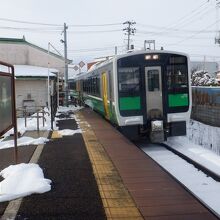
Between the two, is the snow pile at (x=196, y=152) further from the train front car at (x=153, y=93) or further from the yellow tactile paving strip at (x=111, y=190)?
the yellow tactile paving strip at (x=111, y=190)

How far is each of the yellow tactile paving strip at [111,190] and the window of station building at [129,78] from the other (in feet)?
11.8

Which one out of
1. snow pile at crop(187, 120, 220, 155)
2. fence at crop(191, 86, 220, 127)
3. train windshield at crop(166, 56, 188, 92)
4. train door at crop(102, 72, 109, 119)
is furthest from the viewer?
fence at crop(191, 86, 220, 127)

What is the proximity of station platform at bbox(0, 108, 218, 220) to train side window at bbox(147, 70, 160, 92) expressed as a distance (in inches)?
141

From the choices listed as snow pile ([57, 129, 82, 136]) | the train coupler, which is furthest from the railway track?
snow pile ([57, 129, 82, 136])

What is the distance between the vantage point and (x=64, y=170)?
877 centimetres

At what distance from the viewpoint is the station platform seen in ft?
19.6

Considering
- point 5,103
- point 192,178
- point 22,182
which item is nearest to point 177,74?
point 192,178

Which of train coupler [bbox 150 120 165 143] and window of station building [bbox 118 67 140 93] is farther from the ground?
window of station building [bbox 118 67 140 93]

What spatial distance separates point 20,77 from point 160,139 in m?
17.6

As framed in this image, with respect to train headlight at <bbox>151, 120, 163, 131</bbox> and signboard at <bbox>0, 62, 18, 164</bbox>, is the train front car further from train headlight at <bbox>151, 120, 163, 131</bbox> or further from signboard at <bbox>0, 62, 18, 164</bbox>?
signboard at <bbox>0, 62, 18, 164</bbox>

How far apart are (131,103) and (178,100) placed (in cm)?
151

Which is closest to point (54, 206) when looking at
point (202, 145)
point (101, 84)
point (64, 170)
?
point (64, 170)

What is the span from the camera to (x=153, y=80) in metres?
14.8

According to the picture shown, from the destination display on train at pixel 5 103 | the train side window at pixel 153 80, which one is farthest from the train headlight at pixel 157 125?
the destination display on train at pixel 5 103
